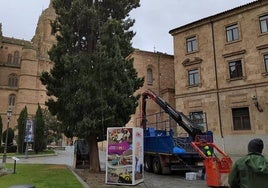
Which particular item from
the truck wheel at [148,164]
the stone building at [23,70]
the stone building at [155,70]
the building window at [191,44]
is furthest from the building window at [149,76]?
the stone building at [23,70]

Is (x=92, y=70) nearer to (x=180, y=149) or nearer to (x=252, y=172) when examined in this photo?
(x=180, y=149)

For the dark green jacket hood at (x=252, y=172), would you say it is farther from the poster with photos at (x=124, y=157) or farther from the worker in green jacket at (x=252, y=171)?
the poster with photos at (x=124, y=157)

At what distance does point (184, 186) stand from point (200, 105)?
17.2 meters

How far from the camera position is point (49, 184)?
1112 cm

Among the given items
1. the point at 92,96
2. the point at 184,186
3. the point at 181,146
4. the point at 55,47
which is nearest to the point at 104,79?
the point at 92,96

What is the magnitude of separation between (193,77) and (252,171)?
25890mm

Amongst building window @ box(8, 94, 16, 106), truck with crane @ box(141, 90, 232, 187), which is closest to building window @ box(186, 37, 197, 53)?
truck with crane @ box(141, 90, 232, 187)

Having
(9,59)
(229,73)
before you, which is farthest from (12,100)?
(229,73)

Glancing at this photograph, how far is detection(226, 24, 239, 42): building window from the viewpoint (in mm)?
26781

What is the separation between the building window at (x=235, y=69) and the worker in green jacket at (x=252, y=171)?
23302 mm

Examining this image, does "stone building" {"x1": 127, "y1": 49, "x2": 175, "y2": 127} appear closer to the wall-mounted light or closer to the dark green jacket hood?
the wall-mounted light

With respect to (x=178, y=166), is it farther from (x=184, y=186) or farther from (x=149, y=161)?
(x=184, y=186)

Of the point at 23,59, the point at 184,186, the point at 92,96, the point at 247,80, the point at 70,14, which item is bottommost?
the point at 184,186

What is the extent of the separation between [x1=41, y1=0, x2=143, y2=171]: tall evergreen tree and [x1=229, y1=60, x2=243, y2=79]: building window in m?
12.5
